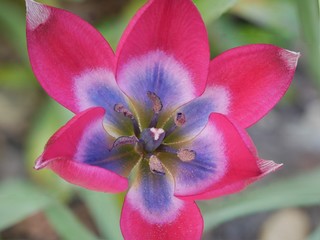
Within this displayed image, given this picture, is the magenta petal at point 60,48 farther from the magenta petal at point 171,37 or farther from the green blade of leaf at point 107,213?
the green blade of leaf at point 107,213

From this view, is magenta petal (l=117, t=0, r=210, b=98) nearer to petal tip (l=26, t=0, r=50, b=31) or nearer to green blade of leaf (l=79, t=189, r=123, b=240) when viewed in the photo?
petal tip (l=26, t=0, r=50, b=31)

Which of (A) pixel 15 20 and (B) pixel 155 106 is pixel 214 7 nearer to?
(B) pixel 155 106

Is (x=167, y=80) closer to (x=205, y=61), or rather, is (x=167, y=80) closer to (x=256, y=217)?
(x=205, y=61)

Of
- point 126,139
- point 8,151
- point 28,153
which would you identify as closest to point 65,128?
→ point 126,139

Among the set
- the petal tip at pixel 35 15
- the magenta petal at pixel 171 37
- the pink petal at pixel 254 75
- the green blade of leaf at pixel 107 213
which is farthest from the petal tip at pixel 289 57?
the green blade of leaf at pixel 107 213

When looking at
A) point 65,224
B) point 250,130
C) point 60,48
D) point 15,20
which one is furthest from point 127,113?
point 250,130

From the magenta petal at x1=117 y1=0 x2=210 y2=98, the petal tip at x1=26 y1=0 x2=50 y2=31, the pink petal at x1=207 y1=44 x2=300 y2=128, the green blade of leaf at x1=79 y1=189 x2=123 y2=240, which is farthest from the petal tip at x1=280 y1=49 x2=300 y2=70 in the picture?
the green blade of leaf at x1=79 y1=189 x2=123 y2=240
